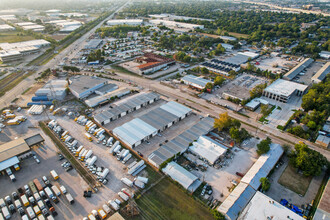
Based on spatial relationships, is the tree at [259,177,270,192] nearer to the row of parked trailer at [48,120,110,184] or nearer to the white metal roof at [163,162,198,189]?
the white metal roof at [163,162,198,189]

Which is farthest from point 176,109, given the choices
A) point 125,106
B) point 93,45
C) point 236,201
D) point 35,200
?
point 93,45

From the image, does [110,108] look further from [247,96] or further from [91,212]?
[247,96]

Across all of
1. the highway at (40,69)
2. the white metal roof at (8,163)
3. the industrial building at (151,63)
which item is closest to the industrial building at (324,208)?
the white metal roof at (8,163)

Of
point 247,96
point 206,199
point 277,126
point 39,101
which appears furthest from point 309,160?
point 39,101

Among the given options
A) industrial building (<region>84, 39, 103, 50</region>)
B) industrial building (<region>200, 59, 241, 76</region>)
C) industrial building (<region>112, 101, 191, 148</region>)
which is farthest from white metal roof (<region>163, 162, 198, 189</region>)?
industrial building (<region>84, 39, 103, 50</region>)

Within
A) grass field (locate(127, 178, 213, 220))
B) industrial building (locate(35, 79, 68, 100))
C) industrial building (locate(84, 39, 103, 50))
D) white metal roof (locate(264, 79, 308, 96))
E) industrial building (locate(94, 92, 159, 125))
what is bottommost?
grass field (locate(127, 178, 213, 220))

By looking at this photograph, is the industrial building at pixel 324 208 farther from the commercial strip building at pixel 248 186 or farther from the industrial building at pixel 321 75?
the industrial building at pixel 321 75
